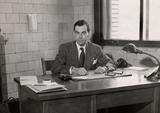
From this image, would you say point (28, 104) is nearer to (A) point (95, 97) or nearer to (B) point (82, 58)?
(A) point (95, 97)

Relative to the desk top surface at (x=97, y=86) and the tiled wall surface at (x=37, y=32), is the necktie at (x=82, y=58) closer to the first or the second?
the desk top surface at (x=97, y=86)

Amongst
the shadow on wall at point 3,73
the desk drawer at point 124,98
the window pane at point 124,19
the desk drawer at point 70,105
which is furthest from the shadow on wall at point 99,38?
the desk drawer at point 70,105

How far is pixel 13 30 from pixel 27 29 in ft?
0.76

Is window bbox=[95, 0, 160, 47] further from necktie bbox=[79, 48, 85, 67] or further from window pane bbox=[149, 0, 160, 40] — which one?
necktie bbox=[79, 48, 85, 67]

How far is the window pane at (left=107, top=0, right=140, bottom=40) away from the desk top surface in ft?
4.47

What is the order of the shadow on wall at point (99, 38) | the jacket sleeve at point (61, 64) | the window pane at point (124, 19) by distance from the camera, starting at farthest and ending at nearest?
the shadow on wall at point (99, 38), the window pane at point (124, 19), the jacket sleeve at point (61, 64)

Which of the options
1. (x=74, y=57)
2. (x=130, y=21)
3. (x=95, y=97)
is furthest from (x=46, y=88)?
(x=130, y=21)

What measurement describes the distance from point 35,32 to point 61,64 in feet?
3.73

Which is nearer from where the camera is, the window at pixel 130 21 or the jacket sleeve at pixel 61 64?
the jacket sleeve at pixel 61 64

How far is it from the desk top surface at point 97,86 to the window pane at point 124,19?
1.36 metres

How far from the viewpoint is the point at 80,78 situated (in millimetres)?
2617

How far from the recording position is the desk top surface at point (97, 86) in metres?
2.09

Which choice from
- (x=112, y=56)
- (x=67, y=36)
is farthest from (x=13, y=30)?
(x=112, y=56)

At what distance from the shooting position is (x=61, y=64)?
3.10 meters
